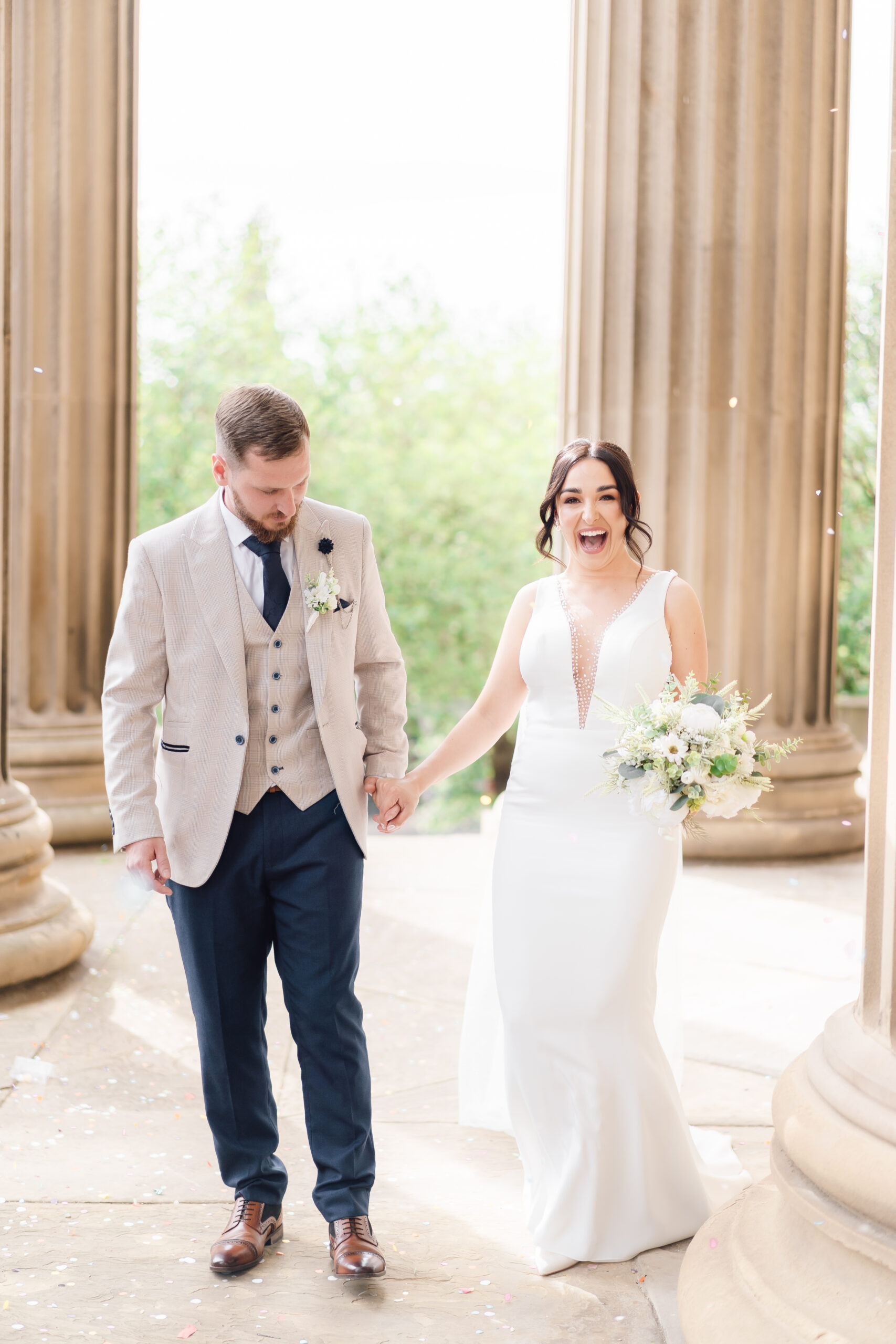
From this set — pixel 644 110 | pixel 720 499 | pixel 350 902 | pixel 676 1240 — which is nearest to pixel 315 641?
pixel 350 902

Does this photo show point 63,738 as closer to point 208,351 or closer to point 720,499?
point 720,499

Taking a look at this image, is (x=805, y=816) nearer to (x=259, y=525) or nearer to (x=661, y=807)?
(x=661, y=807)

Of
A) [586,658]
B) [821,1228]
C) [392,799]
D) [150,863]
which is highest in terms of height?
[586,658]

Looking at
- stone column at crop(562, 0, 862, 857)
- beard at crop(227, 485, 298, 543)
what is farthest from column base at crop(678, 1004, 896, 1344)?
stone column at crop(562, 0, 862, 857)

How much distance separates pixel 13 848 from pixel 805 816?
5.81 metres

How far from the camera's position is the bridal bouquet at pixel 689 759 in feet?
11.2

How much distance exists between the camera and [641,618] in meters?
4.06

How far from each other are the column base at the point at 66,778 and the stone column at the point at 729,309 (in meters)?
4.37

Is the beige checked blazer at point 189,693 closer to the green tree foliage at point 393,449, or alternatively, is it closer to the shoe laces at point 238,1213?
the shoe laces at point 238,1213

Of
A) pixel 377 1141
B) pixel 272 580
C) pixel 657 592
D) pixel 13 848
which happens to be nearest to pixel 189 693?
pixel 272 580

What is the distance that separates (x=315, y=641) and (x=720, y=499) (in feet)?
20.5

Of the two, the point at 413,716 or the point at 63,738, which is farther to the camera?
the point at 413,716

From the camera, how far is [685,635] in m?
4.06

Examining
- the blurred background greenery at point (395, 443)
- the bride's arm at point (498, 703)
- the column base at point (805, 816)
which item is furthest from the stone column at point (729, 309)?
the blurred background greenery at point (395, 443)
